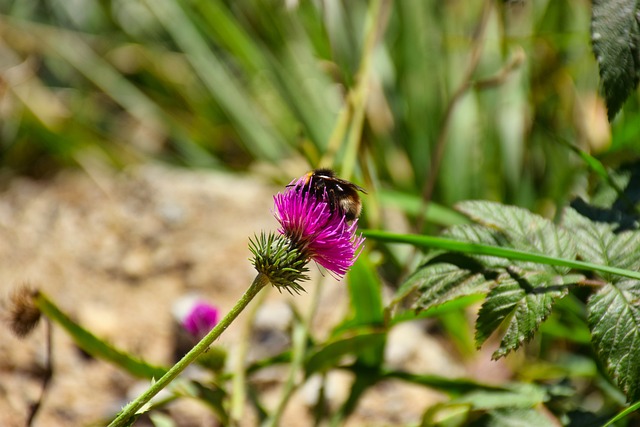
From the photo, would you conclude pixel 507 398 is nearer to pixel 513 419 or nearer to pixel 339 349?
pixel 513 419

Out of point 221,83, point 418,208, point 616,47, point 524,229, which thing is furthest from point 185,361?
point 221,83

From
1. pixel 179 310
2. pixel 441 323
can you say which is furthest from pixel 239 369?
pixel 441 323

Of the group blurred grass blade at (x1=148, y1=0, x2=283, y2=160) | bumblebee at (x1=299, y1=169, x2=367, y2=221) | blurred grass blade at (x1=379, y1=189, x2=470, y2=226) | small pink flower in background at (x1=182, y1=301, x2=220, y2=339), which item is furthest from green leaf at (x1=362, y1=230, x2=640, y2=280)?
blurred grass blade at (x1=148, y1=0, x2=283, y2=160)

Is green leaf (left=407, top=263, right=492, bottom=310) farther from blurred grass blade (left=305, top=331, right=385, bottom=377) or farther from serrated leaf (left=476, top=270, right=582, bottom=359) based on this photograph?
blurred grass blade (left=305, top=331, right=385, bottom=377)

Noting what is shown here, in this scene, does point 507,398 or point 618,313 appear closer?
point 618,313

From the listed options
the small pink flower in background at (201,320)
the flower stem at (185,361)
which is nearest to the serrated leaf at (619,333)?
the flower stem at (185,361)

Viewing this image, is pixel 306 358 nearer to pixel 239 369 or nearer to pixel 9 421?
pixel 239 369

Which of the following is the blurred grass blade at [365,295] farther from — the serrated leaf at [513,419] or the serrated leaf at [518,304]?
the serrated leaf at [518,304]
